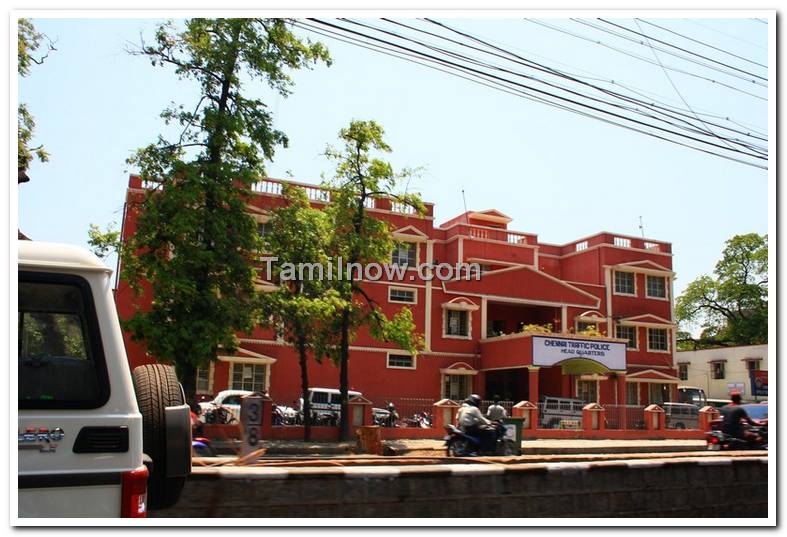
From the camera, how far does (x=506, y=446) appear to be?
15.1 metres

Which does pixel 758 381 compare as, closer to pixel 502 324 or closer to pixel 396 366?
pixel 502 324

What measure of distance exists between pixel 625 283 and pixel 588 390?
6.68 metres

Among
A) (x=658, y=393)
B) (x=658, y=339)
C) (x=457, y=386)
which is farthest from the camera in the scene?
(x=658, y=339)

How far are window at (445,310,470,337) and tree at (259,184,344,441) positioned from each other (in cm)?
1057

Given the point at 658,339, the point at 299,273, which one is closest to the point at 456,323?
the point at 658,339

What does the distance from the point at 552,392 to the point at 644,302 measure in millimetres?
8132

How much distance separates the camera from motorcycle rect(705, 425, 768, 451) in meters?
14.5

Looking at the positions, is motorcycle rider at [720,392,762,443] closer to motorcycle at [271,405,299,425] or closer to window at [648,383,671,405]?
motorcycle at [271,405,299,425]

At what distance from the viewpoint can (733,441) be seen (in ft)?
47.9

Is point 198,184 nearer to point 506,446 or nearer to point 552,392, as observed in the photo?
point 506,446

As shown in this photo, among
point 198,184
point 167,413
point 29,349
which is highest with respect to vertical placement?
point 198,184

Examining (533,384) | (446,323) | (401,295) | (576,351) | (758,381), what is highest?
(401,295)
